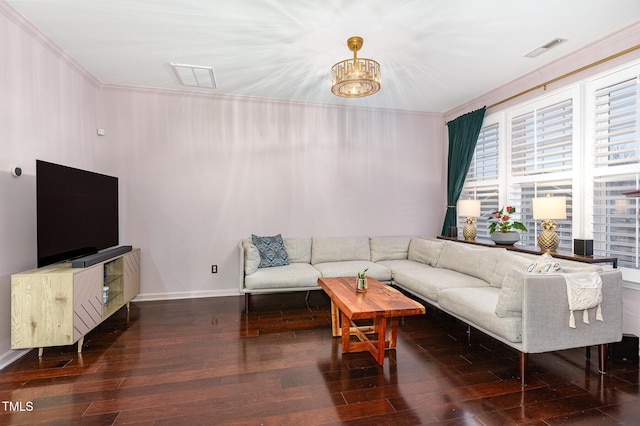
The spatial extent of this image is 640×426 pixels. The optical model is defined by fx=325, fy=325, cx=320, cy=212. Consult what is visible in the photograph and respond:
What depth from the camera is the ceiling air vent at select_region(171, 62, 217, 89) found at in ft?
11.9

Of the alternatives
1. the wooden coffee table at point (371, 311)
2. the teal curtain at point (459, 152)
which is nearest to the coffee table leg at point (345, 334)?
the wooden coffee table at point (371, 311)

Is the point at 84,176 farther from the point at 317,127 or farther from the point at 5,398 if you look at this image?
the point at 317,127

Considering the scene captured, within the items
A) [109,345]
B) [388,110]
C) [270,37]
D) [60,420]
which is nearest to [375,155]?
[388,110]

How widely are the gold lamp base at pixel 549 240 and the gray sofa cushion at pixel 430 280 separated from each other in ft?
2.26

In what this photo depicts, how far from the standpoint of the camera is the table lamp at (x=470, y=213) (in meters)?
4.23

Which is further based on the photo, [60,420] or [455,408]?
[455,408]

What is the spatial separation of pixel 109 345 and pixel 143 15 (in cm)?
286

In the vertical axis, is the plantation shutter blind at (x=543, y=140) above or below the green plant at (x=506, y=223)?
above

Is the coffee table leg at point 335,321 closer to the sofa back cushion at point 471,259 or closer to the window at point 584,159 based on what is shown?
the sofa back cushion at point 471,259

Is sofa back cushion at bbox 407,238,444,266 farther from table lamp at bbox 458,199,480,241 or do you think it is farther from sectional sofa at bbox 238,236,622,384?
table lamp at bbox 458,199,480,241

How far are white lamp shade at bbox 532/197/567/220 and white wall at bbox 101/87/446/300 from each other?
223 cm

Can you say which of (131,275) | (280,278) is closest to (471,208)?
(280,278)

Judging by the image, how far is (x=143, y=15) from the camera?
2.64m

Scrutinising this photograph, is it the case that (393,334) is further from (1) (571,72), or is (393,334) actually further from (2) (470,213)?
(1) (571,72)
